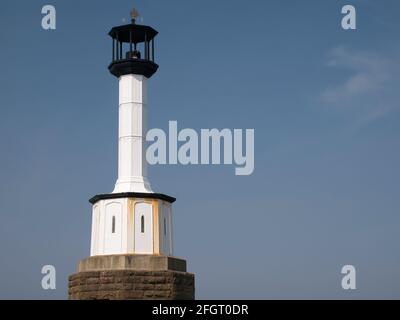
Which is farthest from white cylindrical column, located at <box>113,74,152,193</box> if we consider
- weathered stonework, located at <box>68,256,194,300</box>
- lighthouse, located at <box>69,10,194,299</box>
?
weathered stonework, located at <box>68,256,194,300</box>

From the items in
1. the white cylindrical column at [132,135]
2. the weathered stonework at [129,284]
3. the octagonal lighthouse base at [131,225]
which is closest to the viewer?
the weathered stonework at [129,284]

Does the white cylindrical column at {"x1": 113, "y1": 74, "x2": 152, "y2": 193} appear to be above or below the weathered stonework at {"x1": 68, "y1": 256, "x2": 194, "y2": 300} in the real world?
above

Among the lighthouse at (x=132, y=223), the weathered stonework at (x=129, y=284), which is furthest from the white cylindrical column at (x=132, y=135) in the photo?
the weathered stonework at (x=129, y=284)

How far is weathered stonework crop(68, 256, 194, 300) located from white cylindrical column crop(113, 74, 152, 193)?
13.0 feet

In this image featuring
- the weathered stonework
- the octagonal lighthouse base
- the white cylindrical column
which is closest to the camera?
the weathered stonework

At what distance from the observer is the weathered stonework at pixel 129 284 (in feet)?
114

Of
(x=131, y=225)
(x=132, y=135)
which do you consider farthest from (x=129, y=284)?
(x=132, y=135)

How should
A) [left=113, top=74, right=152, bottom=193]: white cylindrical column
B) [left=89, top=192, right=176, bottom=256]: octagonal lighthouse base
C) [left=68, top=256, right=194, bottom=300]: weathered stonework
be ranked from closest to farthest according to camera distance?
[left=68, top=256, right=194, bottom=300]: weathered stonework < [left=89, top=192, right=176, bottom=256]: octagonal lighthouse base < [left=113, top=74, right=152, bottom=193]: white cylindrical column

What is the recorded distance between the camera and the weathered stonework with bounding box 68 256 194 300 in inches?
1373

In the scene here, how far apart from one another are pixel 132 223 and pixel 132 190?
1707 millimetres

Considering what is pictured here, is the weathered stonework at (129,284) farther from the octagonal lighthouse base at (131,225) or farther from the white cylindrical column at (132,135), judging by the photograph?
the white cylindrical column at (132,135)

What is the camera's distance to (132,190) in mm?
37188

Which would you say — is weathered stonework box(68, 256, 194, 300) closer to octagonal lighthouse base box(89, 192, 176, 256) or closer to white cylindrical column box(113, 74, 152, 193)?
octagonal lighthouse base box(89, 192, 176, 256)
